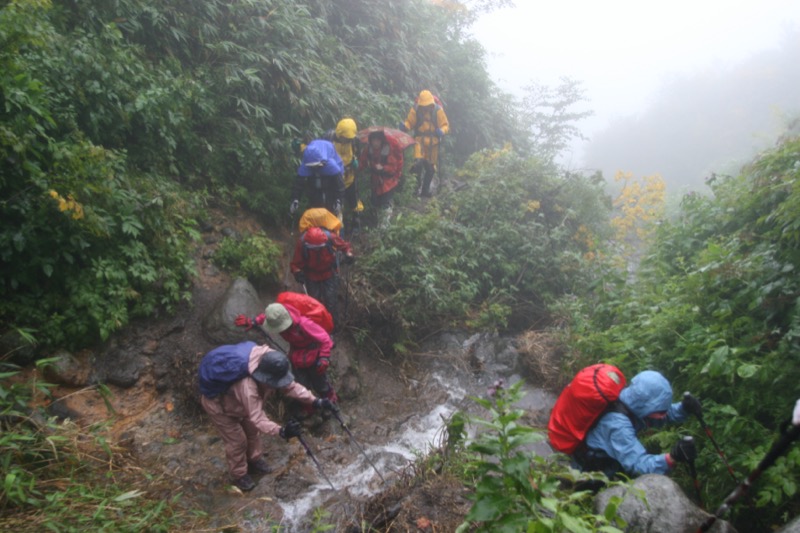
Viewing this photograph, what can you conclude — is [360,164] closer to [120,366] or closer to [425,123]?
[425,123]

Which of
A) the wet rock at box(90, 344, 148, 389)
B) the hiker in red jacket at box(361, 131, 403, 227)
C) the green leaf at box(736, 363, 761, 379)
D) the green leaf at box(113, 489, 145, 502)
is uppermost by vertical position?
the hiker in red jacket at box(361, 131, 403, 227)

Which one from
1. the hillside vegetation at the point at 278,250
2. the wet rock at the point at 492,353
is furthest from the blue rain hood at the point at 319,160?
the wet rock at the point at 492,353

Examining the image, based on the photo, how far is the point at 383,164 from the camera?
8.90m

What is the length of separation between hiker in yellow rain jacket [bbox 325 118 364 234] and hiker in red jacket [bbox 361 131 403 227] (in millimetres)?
342

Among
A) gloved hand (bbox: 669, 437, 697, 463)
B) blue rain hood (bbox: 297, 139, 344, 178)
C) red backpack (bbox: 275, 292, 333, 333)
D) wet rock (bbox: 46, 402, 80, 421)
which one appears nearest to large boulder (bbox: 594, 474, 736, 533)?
gloved hand (bbox: 669, 437, 697, 463)

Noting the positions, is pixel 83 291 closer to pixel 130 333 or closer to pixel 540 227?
pixel 130 333

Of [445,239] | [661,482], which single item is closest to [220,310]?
[445,239]

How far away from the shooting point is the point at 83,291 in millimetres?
4938

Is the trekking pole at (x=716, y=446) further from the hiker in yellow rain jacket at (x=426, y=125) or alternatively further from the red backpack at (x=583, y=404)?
the hiker in yellow rain jacket at (x=426, y=125)

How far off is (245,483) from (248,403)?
1044 mm

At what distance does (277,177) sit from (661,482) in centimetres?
717

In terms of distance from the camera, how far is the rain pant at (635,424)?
3.81 metres

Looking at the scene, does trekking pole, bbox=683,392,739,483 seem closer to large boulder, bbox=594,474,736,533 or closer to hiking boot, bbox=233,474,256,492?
large boulder, bbox=594,474,736,533

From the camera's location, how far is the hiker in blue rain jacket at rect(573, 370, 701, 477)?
12.4 ft
